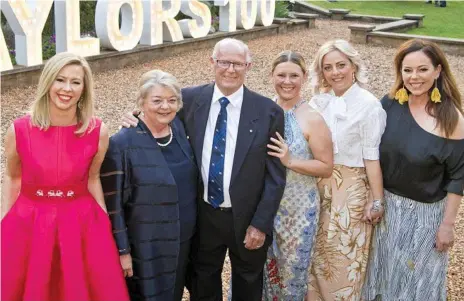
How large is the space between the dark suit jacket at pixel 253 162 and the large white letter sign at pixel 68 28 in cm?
733

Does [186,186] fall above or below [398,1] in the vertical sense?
below

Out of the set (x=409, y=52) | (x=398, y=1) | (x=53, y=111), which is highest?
(x=398, y=1)

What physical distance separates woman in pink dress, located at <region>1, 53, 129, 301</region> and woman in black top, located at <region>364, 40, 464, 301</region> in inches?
62.1

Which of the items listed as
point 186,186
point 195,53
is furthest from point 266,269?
point 195,53

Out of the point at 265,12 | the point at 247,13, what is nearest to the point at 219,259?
the point at 247,13

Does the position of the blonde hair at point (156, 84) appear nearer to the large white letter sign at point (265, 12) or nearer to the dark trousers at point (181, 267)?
the dark trousers at point (181, 267)

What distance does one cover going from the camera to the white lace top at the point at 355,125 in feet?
11.4

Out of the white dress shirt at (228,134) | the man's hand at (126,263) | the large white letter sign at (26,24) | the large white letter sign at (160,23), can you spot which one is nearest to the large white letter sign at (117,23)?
the large white letter sign at (160,23)

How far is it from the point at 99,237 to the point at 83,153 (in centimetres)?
41

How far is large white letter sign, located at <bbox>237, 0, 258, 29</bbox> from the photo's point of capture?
15109 mm

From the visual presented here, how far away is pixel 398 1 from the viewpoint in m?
25.6

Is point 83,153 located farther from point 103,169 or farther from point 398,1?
point 398,1

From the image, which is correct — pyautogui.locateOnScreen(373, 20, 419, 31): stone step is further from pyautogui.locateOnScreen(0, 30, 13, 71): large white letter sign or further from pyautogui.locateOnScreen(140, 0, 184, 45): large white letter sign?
pyautogui.locateOnScreen(0, 30, 13, 71): large white letter sign

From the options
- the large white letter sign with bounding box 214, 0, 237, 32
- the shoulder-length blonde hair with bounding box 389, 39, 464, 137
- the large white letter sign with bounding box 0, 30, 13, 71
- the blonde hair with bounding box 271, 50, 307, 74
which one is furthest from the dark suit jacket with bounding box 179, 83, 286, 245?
the large white letter sign with bounding box 214, 0, 237, 32
